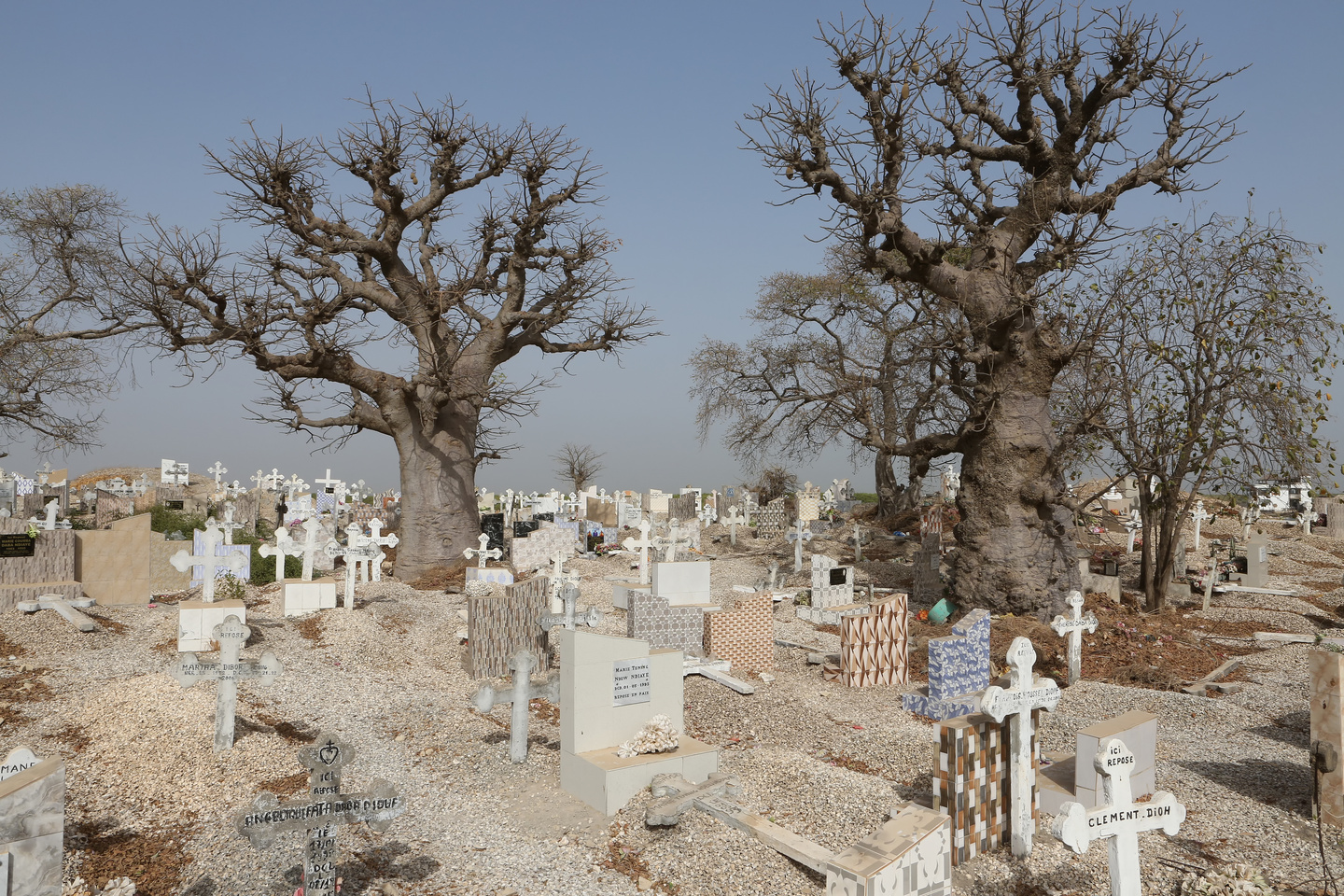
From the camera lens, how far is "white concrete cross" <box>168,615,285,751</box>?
6.65 metres

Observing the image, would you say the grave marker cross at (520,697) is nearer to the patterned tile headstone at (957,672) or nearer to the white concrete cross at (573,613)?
the white concrete cross at (573,613)

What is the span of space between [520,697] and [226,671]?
7.65 ft

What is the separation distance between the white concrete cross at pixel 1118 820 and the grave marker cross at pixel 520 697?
3.94m

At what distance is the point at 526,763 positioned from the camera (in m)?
6.76

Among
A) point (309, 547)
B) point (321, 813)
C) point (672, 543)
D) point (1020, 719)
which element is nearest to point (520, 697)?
point (321, 813)

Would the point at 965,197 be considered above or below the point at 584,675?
above

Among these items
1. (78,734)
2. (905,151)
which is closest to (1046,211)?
(905,151)

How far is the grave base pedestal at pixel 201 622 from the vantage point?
9648mm

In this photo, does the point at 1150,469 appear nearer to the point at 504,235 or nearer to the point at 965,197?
the point at 965,197

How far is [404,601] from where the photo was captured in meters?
13.4

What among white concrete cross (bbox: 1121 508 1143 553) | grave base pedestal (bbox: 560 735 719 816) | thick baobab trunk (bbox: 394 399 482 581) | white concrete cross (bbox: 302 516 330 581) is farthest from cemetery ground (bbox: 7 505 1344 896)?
white concrete cross (bbox: 1121 508 1143 553)

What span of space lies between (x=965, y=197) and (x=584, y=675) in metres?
10.7

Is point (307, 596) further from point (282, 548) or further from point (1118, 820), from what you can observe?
point (1118, 820)

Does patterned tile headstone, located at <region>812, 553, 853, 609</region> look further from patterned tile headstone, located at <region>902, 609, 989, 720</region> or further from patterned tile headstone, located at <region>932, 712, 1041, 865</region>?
patterned tile headstone, located at <region>932, 712, 1041, 865</region>
